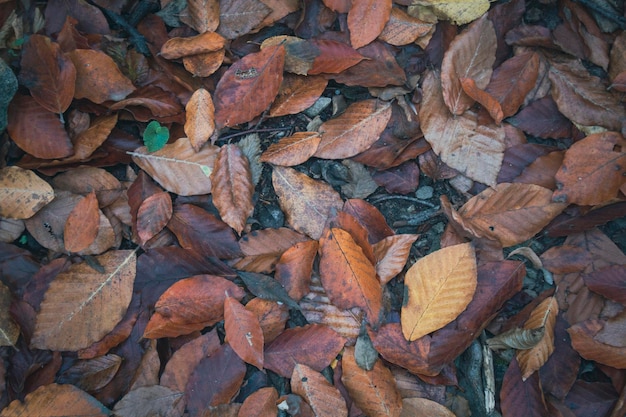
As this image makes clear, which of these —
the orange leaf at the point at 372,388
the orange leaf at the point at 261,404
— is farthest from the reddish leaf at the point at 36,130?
the orange leaf at the point at 372,388

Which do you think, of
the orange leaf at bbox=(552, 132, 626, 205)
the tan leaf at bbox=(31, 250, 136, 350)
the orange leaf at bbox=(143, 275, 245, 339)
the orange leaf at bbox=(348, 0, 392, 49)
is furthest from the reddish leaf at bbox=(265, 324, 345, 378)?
the orange leaf at bbox=(348, 0, 392, 49)

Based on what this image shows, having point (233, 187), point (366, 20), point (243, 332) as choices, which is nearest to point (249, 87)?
point (233, 187)

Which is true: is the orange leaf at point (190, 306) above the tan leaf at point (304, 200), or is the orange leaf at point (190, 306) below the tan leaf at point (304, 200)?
below

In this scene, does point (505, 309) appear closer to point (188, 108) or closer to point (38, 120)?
point (188, 108)

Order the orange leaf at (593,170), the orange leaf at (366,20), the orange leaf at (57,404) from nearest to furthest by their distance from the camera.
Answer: the orange leaf at (57,404)
the orange leaf at (593,170)
the orange leaf at (366,20)

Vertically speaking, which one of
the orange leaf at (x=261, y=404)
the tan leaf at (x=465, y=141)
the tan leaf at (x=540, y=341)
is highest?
the tan leaf at (x=465, y=141)

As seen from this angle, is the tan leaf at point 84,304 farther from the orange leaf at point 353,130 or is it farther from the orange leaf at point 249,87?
the orange leaf at point 353,130

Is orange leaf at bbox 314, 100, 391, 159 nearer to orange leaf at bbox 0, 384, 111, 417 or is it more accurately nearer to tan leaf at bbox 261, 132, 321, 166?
tan leaf at bbox 261, 132, 321, 166
